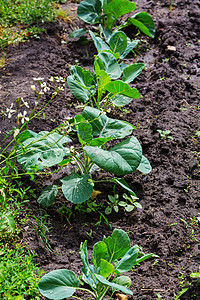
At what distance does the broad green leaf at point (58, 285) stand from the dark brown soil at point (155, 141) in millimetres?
304

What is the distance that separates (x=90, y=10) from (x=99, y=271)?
3260 mm

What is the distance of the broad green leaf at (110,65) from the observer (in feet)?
9.46

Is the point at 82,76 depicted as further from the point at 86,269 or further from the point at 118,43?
the point at 86,269

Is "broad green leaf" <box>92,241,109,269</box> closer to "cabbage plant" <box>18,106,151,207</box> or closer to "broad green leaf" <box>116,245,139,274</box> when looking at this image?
"broad green leaf" <box>116,245,139,274</box>

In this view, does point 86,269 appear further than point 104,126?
No

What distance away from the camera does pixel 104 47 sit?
3334mm

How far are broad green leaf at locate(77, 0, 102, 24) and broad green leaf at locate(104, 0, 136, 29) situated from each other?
182 millimetres

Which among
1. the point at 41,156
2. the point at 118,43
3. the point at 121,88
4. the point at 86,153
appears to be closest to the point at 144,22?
the point at 118,43

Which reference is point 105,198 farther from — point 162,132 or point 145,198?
point 162,132

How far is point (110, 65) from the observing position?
2.92m

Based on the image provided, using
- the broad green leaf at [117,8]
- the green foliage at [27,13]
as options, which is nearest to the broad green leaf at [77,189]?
the broad green leaf at [117,8]

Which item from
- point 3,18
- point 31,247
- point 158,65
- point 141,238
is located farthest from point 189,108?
point 3,18

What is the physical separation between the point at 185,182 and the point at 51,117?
4.61 feet

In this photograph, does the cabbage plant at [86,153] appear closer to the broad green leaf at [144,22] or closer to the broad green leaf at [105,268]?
the broad green leaf at [105,268]
